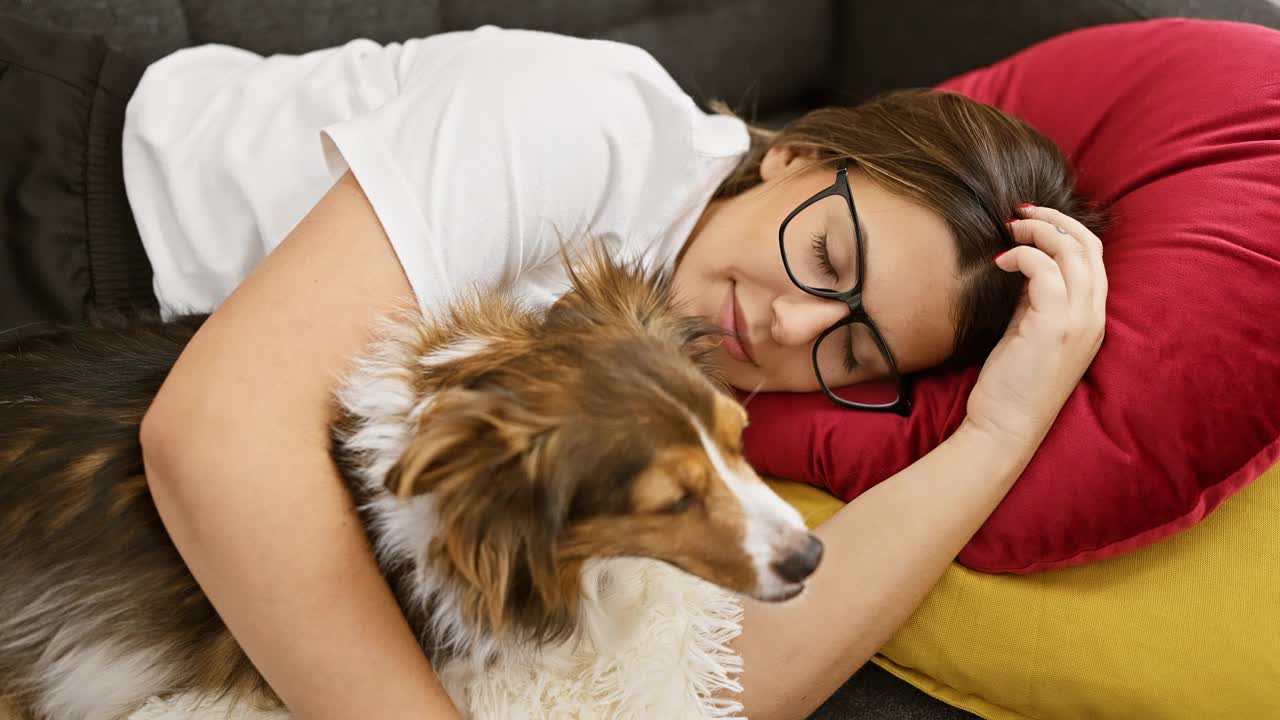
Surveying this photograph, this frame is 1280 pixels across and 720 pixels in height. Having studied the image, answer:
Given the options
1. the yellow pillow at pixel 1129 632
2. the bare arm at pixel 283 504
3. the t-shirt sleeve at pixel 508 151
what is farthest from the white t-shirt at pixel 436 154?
the yellow pillow at pixel 1129 632

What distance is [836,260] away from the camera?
5.33 ft

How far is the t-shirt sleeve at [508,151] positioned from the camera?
1.44m

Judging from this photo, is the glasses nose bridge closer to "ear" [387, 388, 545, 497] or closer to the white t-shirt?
the white t-shirt

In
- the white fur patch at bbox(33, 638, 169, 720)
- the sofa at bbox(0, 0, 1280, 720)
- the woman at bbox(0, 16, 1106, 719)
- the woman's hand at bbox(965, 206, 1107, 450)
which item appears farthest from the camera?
the sofa at bbox(0, 0, 1280, 720)

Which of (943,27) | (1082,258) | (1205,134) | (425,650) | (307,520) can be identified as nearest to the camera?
(307,520)

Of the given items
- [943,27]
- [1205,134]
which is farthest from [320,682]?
→ [943,27]

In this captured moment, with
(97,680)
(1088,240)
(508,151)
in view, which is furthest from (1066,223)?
(97,680)

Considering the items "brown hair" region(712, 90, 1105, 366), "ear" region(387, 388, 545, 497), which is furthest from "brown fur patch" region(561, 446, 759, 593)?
"brown hair" region(712, 90, 1105, 366)

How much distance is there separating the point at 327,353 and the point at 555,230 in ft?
1.54

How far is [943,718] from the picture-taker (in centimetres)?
169

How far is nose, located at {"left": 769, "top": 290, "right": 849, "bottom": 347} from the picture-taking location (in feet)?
5.32

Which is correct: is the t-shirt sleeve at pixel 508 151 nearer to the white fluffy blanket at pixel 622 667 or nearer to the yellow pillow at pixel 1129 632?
the white fluffy blanket at pixel 622 667

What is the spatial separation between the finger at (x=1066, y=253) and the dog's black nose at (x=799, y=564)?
0.70 meters

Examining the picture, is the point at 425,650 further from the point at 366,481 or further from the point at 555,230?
the point at 555,230
